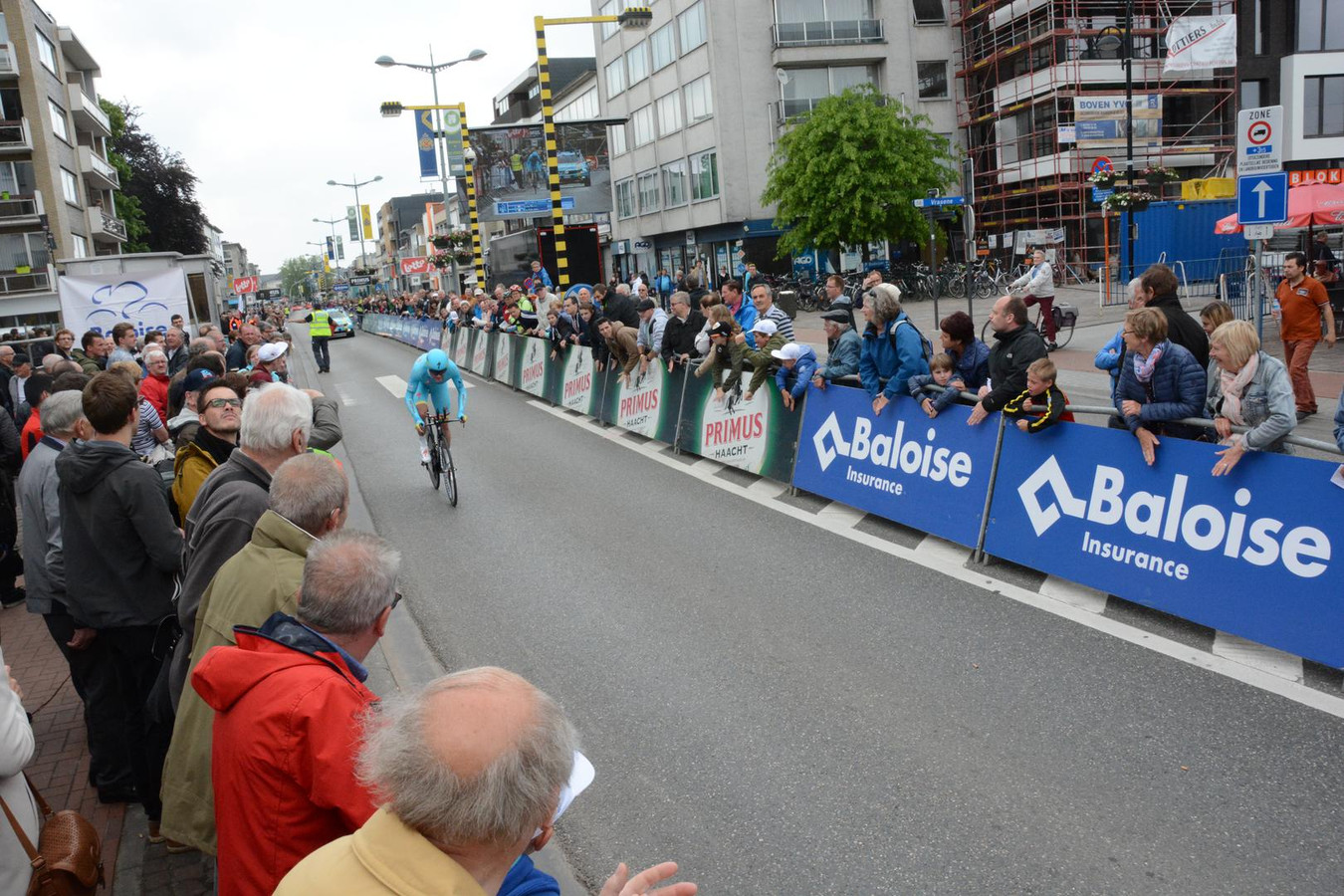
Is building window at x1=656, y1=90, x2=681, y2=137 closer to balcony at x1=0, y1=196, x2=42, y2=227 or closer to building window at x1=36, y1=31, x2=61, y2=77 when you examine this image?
balcony at x1=0, y1=196, x2=42, y2=227

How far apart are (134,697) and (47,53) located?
60.6 meters

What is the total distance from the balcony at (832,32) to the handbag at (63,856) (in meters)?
45.9

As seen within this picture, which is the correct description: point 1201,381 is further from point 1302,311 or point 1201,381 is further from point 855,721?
point 1302,311

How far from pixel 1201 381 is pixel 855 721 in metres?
3.29

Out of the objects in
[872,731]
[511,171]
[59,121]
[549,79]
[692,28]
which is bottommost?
[872,731]

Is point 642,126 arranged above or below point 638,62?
below

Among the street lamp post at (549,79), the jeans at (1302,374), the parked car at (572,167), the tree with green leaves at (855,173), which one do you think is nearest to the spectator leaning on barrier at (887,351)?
the jeans at (1302,374)

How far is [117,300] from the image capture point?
53.0ft

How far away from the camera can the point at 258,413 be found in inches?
171

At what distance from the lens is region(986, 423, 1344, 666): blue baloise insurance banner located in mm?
5234

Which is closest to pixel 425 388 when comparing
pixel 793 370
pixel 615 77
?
pixel 793 370

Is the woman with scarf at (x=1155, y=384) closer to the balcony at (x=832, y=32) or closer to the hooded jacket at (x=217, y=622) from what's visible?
the hooded jacket at (x=217, y=622)

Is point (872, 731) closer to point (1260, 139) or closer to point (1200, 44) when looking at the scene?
point (1260, 139)

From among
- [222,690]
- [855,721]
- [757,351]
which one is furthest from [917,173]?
[222,690]
